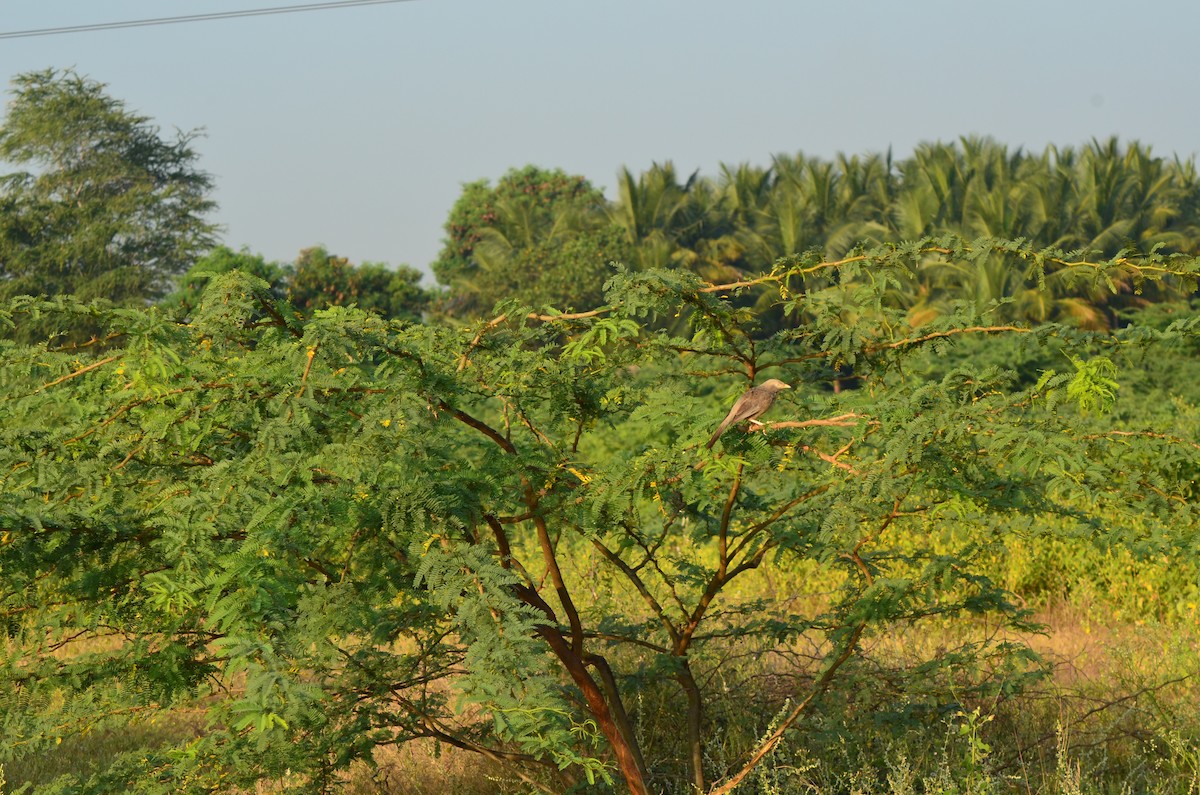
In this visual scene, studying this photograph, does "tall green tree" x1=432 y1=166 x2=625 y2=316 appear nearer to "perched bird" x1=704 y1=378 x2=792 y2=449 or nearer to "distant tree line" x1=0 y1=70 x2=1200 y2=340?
"distant tree line" x1=0 y1=70 x2=1200 y2=340

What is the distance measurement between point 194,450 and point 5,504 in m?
0.47

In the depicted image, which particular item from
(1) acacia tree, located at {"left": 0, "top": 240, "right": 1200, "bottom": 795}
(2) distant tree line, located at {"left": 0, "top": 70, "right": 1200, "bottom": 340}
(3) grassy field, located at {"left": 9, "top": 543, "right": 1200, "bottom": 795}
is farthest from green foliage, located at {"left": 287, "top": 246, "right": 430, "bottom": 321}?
(1) acacia tree, located at {"left": 0, "top": 240, "right": 1200, "bottom": 795}

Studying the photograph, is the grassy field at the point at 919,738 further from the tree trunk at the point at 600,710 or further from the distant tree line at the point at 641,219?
the distant tree line at the point at 641,219

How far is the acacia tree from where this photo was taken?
258 centimetres

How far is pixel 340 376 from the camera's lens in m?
2.94

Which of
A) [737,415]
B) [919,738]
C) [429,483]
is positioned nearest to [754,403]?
[737,415]

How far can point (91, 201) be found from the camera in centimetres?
2939

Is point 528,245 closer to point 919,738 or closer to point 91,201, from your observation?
point 91,201

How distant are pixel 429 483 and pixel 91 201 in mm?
29558

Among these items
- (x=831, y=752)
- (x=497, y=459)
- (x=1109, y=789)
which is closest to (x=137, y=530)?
(x=497, y=459)

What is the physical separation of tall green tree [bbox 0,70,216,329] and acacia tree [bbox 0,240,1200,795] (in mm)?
25578

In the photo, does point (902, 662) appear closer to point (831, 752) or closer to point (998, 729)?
point (998, 729)

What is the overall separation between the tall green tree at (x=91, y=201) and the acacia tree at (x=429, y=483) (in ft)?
83.9

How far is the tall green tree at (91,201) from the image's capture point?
27859mm
